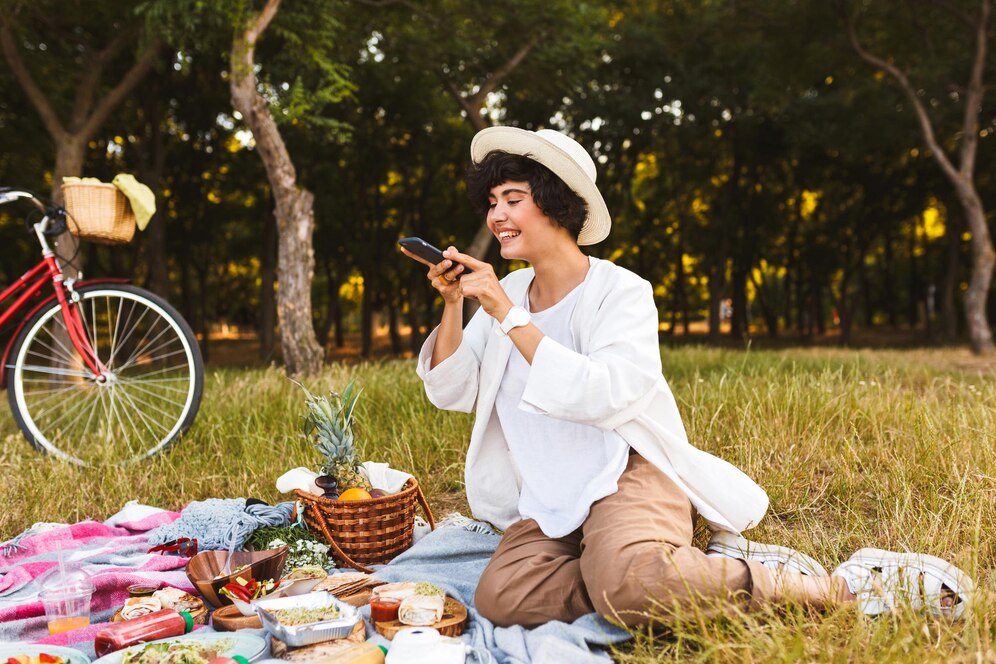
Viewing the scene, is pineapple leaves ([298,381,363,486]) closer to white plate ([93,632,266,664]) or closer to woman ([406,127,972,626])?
woman ([406,127,972,626])

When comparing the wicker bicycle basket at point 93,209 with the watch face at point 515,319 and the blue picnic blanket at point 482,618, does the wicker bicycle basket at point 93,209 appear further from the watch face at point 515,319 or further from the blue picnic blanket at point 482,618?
the watch face at point 515,319

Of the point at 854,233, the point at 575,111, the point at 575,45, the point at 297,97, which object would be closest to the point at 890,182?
the point at 854,233

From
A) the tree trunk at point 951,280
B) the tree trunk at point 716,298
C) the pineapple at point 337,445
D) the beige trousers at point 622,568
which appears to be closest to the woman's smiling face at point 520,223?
the beige trousers at point 622,568

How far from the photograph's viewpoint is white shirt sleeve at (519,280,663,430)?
2682 millimetres

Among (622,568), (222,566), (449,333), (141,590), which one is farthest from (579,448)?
(141,590)

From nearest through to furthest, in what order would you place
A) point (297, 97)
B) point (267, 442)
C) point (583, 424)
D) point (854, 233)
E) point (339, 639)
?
point (339, 639)
point (583, 424)
point (267, 442)
point (297, 97)
point (854, 233)

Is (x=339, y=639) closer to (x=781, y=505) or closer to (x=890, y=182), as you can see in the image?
(x=781, y=505)

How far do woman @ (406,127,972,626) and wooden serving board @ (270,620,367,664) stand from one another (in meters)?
0.50

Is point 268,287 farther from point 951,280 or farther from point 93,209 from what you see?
point 951,280

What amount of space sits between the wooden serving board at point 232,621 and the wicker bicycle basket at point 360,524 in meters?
0.63

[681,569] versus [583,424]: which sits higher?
[583,424]

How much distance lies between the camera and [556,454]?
119 inches

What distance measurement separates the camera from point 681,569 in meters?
2.54

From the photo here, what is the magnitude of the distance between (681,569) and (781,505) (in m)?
1.48
